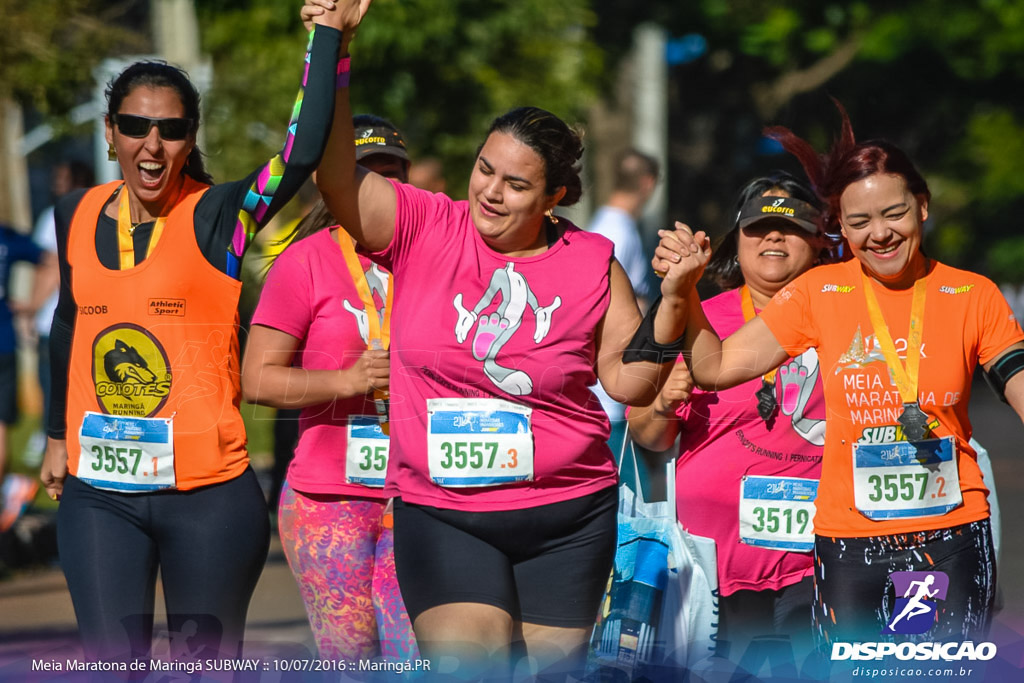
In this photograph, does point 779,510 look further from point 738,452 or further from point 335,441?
point 335,441

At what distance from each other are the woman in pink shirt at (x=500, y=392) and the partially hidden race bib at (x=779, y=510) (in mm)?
814

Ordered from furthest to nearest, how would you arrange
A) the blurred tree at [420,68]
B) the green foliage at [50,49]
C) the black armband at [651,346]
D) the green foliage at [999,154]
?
the green foliage at [999,154]
the blurred tree at [420,68]
the green foliage at [50,49]
the black armband at [651,346]

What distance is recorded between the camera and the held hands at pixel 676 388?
4.12 metres

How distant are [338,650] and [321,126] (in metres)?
1.85

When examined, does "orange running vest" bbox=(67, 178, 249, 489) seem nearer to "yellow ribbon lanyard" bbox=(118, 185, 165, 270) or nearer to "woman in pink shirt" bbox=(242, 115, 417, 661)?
"yellow ribbon lanyard" bbox=(118, 185, 165, 270)

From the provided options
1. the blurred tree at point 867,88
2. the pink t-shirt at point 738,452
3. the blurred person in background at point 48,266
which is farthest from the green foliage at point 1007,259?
the pink t-shirt at point 738,452

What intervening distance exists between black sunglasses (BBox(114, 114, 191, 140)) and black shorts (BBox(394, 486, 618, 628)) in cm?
119

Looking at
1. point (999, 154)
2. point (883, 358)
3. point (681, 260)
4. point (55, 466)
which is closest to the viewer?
point (681, 260)

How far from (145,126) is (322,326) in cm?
88

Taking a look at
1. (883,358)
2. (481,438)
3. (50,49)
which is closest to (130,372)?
(481,438)

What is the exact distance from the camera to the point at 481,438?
361 cm

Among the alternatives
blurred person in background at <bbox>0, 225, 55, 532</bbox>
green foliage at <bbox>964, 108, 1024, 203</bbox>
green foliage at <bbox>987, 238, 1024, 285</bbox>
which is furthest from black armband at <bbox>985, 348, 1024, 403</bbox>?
green foliage at <bbox>964, 108, 1024, 203</bbox>

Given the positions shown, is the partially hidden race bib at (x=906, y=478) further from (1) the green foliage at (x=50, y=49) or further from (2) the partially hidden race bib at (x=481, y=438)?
(1) the green foliage at (x=50, y=49)

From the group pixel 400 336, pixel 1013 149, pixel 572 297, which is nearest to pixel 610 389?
pixel 572 297
